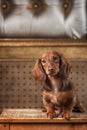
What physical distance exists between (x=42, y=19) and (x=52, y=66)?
572 millimetres

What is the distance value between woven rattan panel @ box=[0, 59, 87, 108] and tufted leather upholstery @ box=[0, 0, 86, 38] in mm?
158

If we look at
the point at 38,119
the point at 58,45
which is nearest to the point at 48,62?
the point at 38,119

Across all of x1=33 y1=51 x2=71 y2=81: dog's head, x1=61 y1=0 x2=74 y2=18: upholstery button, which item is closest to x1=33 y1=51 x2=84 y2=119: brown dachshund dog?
x1=33 y1=51 x2=71 y2=81: dog's head

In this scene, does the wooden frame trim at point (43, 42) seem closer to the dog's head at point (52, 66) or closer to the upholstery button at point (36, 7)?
the upholstery button at point (36, 7)

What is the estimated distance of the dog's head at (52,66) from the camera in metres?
1.37

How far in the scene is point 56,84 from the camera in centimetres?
143

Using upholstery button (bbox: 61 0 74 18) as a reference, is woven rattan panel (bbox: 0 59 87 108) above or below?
below

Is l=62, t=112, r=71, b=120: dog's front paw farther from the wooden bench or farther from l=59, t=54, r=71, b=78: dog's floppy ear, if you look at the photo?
the wooden bench

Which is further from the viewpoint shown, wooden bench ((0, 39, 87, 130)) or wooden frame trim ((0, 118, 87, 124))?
wooden bench ((0, 39, 87, 130))

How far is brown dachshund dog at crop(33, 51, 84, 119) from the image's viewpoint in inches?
54.3

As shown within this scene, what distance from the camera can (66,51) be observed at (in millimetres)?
1895

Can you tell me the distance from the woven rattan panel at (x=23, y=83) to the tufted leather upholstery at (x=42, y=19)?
16 cm

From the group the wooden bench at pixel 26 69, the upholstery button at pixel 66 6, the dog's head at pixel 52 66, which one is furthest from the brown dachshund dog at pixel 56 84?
the upholstery button at pixel 66 6

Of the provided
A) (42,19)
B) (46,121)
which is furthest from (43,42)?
(46,121)
